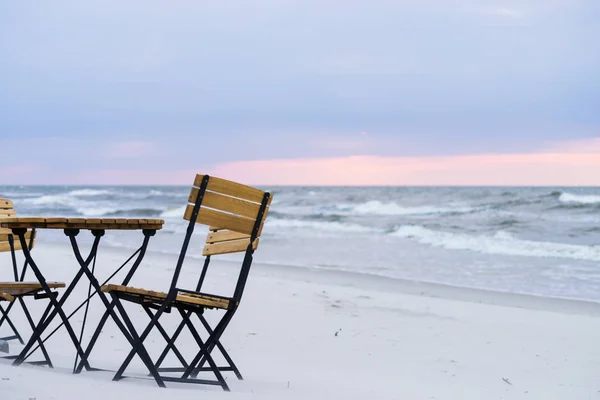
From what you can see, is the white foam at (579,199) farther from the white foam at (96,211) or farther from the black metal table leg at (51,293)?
the black metal table leg at (51,293)

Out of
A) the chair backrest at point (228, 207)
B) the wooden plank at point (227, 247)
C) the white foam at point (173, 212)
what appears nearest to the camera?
the chair backrest at point (228, 207)

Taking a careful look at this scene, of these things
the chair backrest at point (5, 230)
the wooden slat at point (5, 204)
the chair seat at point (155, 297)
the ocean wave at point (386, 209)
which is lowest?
the ocean wave at point (386, 209)

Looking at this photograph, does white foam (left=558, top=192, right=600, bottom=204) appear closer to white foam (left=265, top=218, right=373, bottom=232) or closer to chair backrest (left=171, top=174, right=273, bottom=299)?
white foam (left=265, top=218, right=373, bottom=232)

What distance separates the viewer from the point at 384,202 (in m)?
40.2

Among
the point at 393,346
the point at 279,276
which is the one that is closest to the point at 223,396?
the point at 393,346

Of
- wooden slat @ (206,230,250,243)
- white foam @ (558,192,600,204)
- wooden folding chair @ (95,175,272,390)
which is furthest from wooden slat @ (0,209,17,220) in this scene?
white foam @ (558,192,600,204)

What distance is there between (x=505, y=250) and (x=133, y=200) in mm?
33022

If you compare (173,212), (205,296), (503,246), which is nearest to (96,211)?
(173,212)

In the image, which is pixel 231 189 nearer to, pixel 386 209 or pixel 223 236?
pixel 223 236

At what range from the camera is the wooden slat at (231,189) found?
3.90 m

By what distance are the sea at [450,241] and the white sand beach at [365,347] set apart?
7.53 ft

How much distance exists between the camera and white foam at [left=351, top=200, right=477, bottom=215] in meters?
34.7

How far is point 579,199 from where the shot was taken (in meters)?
32.3

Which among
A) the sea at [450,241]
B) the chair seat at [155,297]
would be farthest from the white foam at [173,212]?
the chair seat at [155,297]
